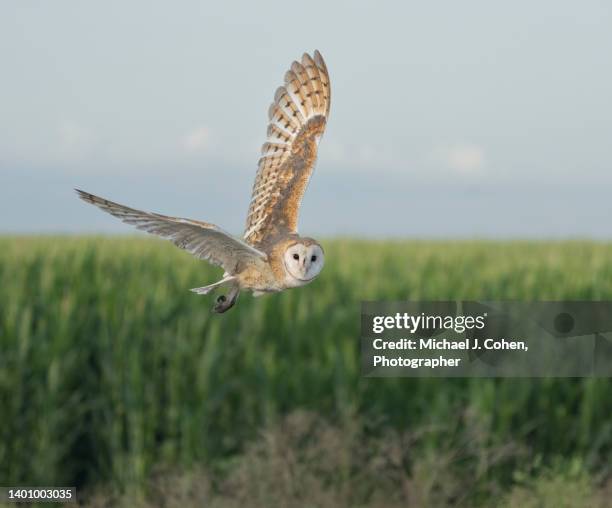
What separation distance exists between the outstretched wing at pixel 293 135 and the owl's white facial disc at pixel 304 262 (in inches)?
7.4

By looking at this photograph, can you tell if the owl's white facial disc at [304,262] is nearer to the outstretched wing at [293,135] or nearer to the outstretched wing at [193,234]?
the outstretched wing at [193,234]

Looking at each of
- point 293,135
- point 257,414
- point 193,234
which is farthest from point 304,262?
point 257,414

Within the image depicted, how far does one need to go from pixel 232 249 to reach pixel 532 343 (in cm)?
591

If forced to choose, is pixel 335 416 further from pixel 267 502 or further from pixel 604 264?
pixel 604 264

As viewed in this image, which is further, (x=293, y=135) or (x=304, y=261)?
(x=293, y=135)

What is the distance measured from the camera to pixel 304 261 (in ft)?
2.85

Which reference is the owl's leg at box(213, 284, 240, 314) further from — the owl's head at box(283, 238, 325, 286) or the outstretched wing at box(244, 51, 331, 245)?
the outstretched wing at box(244, 51, 331, 245)

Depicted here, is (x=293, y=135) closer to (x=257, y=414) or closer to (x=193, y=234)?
(x=193, y=234)

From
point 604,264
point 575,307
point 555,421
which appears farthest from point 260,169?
point 604,264

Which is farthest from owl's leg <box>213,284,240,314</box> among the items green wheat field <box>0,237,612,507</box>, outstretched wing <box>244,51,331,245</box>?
green wheat field <box>0,237,612,507</box>

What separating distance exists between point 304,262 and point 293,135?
41 cm

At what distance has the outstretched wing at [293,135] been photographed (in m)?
1.11

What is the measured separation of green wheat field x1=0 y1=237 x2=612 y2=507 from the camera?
609 cm

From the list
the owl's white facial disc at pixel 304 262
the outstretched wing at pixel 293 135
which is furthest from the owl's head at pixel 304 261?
the outstretched wing at pixel 293 135
